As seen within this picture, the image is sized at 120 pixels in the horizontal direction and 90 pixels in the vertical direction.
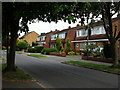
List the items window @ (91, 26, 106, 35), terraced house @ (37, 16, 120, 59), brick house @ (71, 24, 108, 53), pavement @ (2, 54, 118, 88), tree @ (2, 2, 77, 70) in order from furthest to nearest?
window @ (91, 26, 106, 35)
brick house @ (71, 24, 108, 53)
terraced house @ (37, 16, 120, 59)
pavement @ (2, 54, 118, 88)
tree @ (2, 2, 77, 70)

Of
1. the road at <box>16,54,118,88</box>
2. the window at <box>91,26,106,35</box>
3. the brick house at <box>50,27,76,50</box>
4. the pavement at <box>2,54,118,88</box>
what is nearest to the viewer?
the pavement at <box>2,54,118,88</box>

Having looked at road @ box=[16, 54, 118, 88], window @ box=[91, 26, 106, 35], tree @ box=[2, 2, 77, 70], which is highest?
window @ box=[91, 26, 106, 35]

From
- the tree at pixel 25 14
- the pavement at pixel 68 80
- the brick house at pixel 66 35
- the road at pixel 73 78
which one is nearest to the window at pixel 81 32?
the brick house at pixel 66 35

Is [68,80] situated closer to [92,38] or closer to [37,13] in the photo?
[37,13]

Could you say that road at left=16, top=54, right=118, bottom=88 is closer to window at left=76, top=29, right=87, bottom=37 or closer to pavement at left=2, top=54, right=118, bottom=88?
pavement at left=2, top=54, right=118, bottom=88

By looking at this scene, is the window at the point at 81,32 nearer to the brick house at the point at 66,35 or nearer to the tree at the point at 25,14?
the brick house at the point at 66,35

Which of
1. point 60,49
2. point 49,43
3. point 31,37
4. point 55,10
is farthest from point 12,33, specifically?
point 31,37

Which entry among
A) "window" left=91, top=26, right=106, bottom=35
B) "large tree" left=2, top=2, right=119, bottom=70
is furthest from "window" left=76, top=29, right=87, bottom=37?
"large tree" left=2, top=2, right=119, bottom=70

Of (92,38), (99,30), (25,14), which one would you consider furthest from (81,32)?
(25,14)

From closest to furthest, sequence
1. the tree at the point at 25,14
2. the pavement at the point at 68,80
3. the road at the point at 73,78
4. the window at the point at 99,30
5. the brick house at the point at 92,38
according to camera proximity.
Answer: the tree at the point at 25,14 < the pavement at the point at 68,80 < the road at the point at 73,78 < the brick house at the point at 92,38 < the window at the point at 99,30

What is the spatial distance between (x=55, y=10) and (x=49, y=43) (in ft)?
170

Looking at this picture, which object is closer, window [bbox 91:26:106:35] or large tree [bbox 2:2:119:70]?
large tree [bbox 2:2:119:70]

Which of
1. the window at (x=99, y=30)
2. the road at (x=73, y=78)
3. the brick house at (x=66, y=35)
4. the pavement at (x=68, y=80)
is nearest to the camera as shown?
the pavement at (x=68, y=80)

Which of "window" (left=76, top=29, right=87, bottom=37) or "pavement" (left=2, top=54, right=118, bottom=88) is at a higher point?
"window" (left=76, top=29, right=87, bottom=37)
